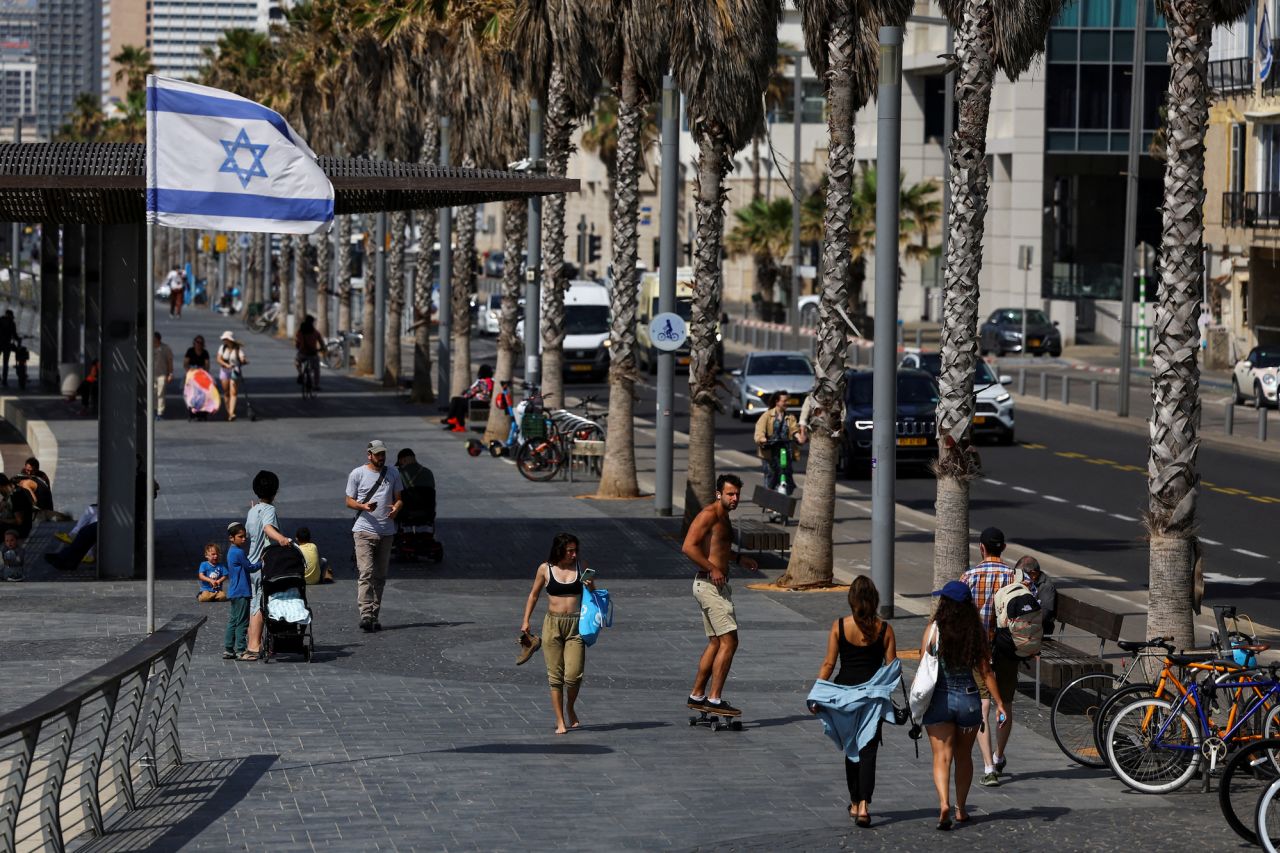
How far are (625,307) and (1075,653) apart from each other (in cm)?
1500

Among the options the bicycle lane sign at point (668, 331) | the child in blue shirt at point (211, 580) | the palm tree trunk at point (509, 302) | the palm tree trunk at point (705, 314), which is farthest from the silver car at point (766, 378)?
the child in blue shirt at point (211, 580)

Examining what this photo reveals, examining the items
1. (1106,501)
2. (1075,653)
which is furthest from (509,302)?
(1075,653)

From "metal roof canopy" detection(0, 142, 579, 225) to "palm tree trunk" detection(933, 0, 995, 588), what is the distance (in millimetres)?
4069

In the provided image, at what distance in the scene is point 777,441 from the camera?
30125mm

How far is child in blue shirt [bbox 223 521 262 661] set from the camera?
55.9 ft

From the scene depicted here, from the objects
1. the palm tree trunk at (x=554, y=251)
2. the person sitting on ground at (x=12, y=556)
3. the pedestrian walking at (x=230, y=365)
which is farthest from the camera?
the pedestrian walking at (x=230, y=365)

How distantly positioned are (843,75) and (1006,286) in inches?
2297

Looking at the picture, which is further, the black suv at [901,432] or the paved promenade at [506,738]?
the black suv at [901,432]

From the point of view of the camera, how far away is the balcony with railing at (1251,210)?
5741 centimetres

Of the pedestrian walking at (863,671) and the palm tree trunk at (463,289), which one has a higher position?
the palm tree trunk at (463,289)

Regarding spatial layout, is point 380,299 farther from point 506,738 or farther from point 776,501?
point 506,738

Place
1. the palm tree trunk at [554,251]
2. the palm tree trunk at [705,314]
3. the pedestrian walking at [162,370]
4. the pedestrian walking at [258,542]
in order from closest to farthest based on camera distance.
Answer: the pedestrian walking at [258,542]
the palm tree trunk at [705,314]
the palm tree trunk at [554,251]
the pedestrian walking at [162,370]

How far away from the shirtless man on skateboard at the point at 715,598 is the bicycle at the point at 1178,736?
9.16 feet

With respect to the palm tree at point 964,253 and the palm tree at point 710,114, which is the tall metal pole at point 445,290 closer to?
the palm tree at point 710,114
